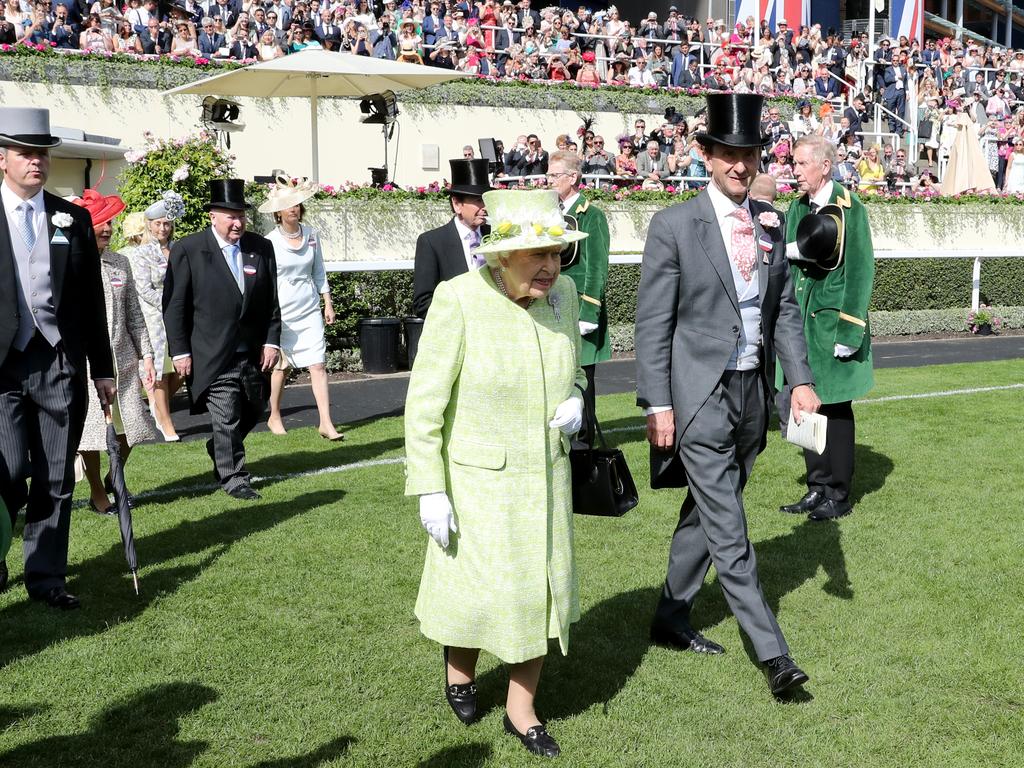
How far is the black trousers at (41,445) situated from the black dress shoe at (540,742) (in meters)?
2.67

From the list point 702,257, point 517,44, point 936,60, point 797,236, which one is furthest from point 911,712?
point 936,60

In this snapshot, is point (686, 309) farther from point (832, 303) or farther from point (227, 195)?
point (227, 195)

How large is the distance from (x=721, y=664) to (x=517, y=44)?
931 inches

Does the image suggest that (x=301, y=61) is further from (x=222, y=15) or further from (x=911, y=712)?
(x=911, y=712)

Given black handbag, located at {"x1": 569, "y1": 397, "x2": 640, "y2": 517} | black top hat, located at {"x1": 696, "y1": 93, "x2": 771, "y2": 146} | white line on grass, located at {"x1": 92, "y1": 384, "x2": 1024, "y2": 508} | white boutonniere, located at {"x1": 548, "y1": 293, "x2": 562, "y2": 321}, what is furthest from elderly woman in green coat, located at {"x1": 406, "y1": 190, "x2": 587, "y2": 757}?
white line on grass, located at {"x1": 92, "y1": 384, "x2": 1024, "y2": 508}

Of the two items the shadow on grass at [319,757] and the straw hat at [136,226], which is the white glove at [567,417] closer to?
the shadow on grass at [319,757]

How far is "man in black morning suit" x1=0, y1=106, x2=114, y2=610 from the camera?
17.5 feet

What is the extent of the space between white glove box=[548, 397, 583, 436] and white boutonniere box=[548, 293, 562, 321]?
1.04ft

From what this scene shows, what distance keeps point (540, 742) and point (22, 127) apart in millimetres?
3598

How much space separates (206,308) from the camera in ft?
25.3

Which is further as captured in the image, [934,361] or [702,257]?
Result: [934,361]

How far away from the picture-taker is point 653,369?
15.1 feet

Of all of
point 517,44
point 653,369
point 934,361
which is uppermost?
point 517,44

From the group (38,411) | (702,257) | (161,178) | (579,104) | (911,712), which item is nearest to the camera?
(911,712)
